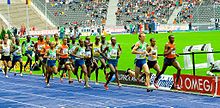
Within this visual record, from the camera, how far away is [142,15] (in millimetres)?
74188

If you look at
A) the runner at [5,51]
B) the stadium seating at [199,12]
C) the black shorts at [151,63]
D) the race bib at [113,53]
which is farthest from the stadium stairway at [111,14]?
the black shorts at [151,63]

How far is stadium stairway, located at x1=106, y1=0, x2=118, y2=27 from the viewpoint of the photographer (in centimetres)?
7357

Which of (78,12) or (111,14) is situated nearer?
(111,14)

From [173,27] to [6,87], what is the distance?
47.1 meters

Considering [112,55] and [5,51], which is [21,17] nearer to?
[5,51]

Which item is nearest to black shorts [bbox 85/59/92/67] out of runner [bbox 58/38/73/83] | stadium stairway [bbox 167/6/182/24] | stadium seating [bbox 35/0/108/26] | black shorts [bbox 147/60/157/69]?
runner [bbox 58/38/73/83]

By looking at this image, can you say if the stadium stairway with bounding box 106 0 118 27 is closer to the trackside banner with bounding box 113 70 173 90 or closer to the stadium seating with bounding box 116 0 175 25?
the stadium seating with bounding box 116 0 175 25

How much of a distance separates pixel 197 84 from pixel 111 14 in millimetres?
56510

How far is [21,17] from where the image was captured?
7319 centimetres

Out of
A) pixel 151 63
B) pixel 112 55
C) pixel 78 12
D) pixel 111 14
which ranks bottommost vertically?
pixel 151 63

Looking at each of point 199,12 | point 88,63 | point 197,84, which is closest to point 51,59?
point 88,63

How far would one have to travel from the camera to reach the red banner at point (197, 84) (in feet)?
59.6

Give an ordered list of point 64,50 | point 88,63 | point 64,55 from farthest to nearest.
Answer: point 64,55 < point 64,50 < point 88,63

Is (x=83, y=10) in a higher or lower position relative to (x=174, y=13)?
higher
